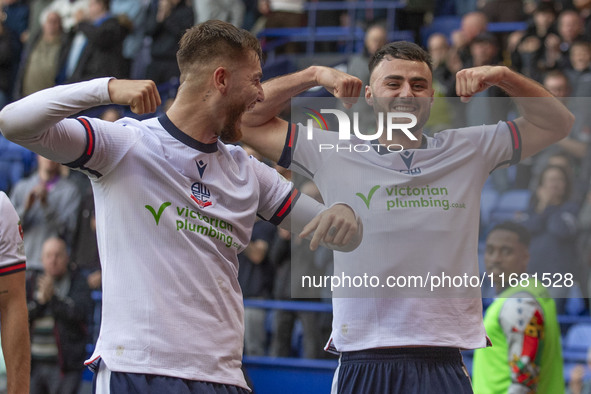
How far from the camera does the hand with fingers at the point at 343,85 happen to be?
3.56 meters

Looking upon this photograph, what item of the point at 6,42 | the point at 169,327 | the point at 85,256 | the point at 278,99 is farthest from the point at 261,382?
the point at 6,42

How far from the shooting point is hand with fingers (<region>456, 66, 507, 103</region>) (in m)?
3.47

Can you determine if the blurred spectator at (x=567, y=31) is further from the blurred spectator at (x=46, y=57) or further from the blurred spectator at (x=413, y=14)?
the blurred spectator at (x=46, y=57)

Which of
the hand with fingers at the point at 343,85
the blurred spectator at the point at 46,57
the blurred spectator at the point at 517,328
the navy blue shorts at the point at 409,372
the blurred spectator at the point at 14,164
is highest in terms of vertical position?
the blurred spectator at the point at 46,57

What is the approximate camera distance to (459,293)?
3.54 metres

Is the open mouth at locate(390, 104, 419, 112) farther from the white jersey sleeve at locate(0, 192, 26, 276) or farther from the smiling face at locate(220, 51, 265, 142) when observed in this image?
the white jersey sleeve at locate(0, 192, 26, 276)

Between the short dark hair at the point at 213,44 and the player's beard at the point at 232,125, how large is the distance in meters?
0.19

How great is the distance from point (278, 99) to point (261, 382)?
4.17m

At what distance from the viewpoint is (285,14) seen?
12328 mm

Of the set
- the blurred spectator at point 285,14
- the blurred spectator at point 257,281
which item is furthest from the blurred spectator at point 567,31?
the blurred spectator at point 285,14

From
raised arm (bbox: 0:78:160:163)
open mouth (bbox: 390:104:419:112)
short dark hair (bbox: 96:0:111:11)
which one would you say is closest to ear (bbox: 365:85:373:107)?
open mouth (bbox: 390:104:419:112)

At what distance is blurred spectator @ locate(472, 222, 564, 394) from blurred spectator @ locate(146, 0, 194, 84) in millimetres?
7113

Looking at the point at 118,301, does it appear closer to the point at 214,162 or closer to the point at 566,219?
the point at 214,162

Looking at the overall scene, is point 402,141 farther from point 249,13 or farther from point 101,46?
point 249,13
